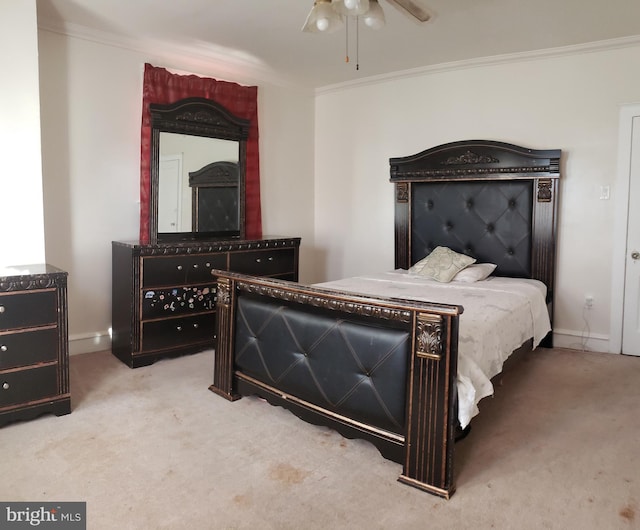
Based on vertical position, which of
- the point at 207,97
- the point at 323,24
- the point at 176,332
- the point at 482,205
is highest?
the point at 207,97

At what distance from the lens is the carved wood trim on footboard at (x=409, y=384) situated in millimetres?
1896

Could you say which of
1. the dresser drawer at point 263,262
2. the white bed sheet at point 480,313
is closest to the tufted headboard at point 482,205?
the white bed sheet at point 480,313

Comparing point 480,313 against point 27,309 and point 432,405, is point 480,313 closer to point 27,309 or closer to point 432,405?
point 432,405

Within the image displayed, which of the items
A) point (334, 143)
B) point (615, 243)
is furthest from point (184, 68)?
point (615, 243)

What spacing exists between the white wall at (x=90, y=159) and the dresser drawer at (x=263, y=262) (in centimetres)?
84

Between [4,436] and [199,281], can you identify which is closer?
[4,436]

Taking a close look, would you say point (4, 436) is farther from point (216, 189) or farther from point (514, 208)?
point (514, 208)

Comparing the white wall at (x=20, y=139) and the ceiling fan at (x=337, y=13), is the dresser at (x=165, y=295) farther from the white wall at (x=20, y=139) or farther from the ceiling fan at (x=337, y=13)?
the ceiling fan at (x=337, y=13)

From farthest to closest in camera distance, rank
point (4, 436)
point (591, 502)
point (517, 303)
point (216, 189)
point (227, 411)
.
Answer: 1. point (216, 189)
2. point (517, 303)
3. point (227, 411)
4. point (4, 436)
5. point (591, 502)

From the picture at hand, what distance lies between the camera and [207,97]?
4168 millimetres

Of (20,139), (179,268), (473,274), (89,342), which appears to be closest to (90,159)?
(20,139)

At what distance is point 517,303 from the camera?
304 centimetres

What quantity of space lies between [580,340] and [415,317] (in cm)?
263

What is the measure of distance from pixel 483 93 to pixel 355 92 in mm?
1321
